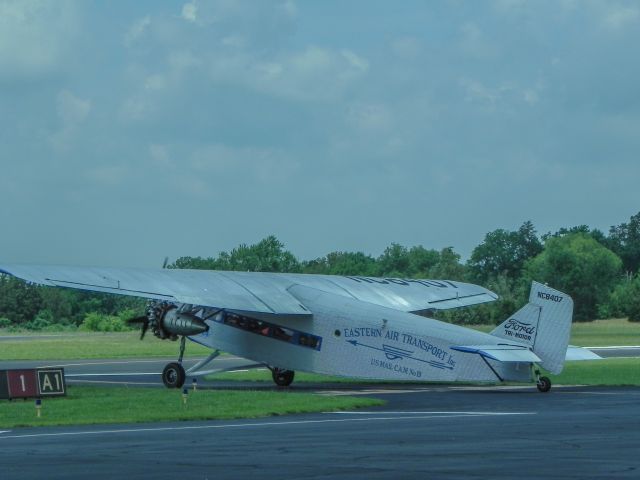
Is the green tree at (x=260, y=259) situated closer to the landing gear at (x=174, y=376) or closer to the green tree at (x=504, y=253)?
the green tree at (x=504, y=253)

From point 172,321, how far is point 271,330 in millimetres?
3022

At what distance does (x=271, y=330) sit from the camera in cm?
3919

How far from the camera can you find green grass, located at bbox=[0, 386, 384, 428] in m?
27.9

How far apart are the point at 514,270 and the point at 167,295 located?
10272 cm

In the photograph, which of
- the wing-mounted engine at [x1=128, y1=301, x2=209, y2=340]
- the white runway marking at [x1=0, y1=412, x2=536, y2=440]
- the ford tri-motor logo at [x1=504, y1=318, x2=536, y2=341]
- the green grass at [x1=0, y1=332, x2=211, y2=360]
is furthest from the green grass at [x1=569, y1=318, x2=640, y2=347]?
the white runway marking at [x1=0, y1=412, x2=536, y2=440]

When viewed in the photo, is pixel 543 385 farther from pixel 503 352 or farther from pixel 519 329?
pixel 503 352

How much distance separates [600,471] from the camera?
55.1 feet

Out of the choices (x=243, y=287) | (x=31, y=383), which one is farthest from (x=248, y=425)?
(x=243, y=287)

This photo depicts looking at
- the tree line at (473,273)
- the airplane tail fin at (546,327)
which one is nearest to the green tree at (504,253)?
the tree line at (473,273)

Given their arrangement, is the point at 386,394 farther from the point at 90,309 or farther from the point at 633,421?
the point at 90,309

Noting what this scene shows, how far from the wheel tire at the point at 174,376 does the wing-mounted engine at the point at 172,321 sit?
107cm

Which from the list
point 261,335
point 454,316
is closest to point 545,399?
point 261,335

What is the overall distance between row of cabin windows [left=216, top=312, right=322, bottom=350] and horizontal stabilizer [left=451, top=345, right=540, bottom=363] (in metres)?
5.08

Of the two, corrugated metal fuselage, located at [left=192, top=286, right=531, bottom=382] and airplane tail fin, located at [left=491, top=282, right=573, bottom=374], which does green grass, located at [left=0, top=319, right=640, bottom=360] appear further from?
airplane tail fin, located at [left=491, top=282, right=573, bottom=374]
